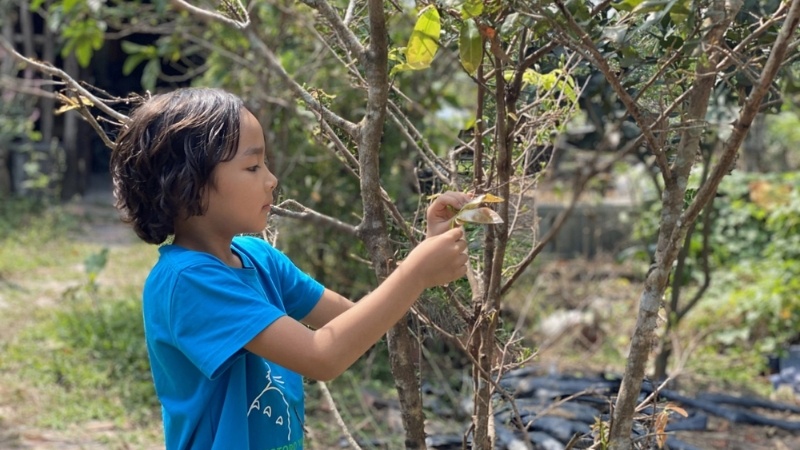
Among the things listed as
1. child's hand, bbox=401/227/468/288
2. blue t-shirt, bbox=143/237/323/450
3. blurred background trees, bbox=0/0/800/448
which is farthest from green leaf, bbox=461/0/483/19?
blue t-shirt, bbox=143/237/323/450

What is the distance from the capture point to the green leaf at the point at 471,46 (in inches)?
57.9

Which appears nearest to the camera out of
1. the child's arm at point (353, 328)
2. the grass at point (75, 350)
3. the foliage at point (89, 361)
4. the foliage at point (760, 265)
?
the child's arm at point (353, 328)

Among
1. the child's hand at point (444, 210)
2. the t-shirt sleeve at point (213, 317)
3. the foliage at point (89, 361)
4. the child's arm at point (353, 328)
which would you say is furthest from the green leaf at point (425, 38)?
the foliage at point (89, 361)

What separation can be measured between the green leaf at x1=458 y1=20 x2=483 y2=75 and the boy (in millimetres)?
214

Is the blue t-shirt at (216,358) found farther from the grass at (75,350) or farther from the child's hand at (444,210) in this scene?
the grass at (75,350)

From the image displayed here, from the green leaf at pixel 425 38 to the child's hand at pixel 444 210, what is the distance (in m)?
0.25

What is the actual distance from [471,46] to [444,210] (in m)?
0.26

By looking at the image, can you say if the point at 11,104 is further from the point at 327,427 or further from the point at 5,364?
the point at 327,427

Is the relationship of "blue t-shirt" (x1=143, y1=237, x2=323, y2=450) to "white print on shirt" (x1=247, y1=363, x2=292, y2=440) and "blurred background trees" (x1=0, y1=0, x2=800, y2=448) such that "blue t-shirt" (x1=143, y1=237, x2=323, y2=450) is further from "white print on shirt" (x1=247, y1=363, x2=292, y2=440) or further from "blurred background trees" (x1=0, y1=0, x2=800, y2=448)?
"blurred background trees" (x1=0, y1=0, x2=800, y2=448)

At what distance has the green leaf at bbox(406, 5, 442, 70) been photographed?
152cm

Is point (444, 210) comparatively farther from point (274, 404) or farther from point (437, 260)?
point (274, 404)

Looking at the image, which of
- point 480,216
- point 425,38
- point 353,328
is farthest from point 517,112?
point 353,328

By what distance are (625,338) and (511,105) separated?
4434 millimetres

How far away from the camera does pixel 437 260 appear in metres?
1.35
